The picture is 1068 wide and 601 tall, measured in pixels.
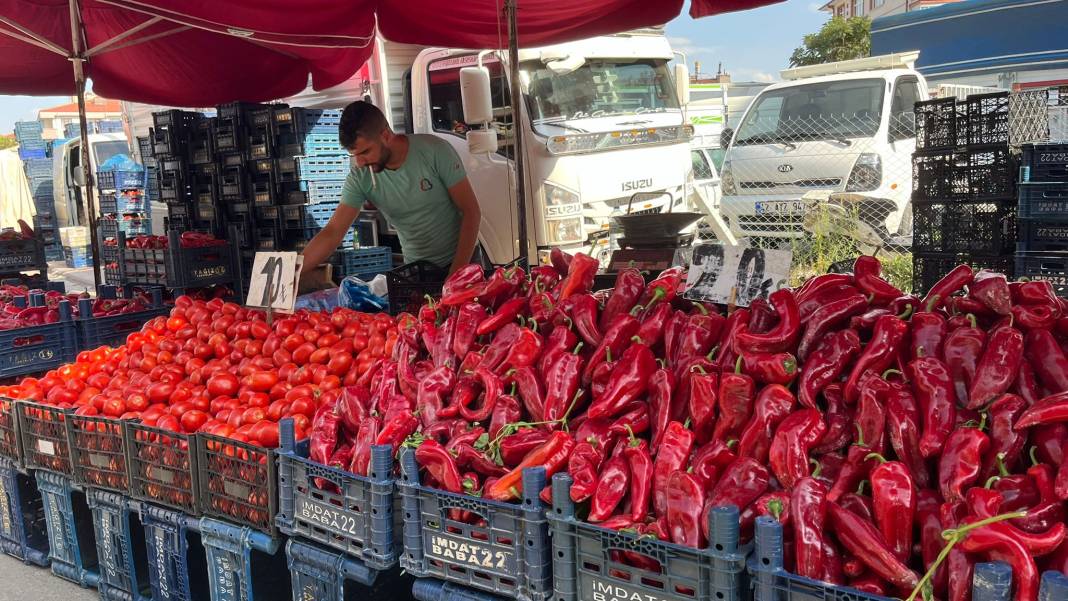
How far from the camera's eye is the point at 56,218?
70.3 ft

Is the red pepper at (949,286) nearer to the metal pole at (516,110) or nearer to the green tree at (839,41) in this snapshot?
the metal pole at (516,110)

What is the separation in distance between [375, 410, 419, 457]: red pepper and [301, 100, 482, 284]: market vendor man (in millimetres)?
2310

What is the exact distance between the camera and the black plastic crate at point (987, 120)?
17.2 ft

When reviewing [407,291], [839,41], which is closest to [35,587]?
[407,291]

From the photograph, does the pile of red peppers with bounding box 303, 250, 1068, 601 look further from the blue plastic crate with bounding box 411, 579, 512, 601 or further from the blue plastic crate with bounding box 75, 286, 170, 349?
the blue plastic crate with bounding box 75, 286, 170, 349

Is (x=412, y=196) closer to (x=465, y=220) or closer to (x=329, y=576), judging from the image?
(x=465, y=220)

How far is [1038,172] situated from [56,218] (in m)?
22.4

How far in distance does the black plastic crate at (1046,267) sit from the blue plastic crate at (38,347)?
5.46m

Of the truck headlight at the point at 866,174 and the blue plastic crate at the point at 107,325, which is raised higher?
the truck headlight at the point at 866,174

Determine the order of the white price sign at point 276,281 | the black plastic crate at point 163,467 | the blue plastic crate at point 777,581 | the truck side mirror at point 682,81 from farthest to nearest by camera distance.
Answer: the truck side mirror at point 682,81
the white price sign at point 276,281
the black plastic crate at point 163,467
the blue plastic crate at point 777,581

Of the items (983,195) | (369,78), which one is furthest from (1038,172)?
(369,78)

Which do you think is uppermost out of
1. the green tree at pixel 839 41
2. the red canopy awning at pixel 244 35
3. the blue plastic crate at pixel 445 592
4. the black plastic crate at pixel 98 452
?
the green tree at pixel 839 41

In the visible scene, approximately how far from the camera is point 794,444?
1933mm

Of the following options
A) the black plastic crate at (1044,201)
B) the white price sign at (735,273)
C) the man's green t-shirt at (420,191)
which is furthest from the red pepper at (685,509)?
the black plastic crate at (1044,201)
